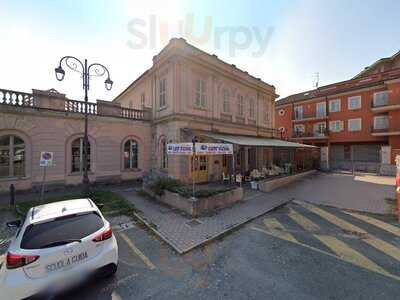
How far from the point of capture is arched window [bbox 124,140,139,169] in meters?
13.7

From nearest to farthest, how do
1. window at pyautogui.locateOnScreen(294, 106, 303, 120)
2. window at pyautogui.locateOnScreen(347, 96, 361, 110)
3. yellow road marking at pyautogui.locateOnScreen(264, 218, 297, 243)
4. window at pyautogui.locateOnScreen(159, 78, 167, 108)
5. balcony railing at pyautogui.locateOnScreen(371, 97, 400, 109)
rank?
yellow road marking at pyautogui.locateOnScreen(264, 218, 297, 243) < window at pyautogui.locateOnScreen(159, 78, 167, 108) < balcony railing at pyautogui.locateOnScreen(371, 97, 400, 109) < window at pyautogui.locateOnScreen(347, 96, 361, 110) < window at pyautogui.locateOnScreen(294, 106, 303, 120)

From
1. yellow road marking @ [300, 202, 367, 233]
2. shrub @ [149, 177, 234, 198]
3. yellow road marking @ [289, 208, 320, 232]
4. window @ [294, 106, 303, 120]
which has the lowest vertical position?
yellow road marking @ [289, 208, 320, 232]

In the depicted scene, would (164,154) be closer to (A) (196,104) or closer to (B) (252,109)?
(A) (196,104)

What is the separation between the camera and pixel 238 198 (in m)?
9.32

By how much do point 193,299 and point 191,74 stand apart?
12043mm

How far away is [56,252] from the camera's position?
2.99 meters

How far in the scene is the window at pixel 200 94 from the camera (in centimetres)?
1316

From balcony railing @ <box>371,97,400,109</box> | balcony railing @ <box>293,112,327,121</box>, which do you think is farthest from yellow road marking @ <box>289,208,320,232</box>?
balcony railing @ <box>293,112,327,121</box>

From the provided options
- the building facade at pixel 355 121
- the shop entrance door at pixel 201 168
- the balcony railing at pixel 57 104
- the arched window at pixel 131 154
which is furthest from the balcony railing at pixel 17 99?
the building facade at pixel 355 121

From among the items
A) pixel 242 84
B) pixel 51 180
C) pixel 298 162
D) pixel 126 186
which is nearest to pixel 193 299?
pixel 126 186

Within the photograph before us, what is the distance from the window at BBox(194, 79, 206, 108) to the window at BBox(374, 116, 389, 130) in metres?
23.3

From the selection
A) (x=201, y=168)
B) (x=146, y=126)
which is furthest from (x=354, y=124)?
(x=146, y=126)

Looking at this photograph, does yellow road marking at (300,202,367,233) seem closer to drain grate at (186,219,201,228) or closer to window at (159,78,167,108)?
drain grate at (186,219,201,228)

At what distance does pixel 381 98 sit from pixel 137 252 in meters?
30.6
